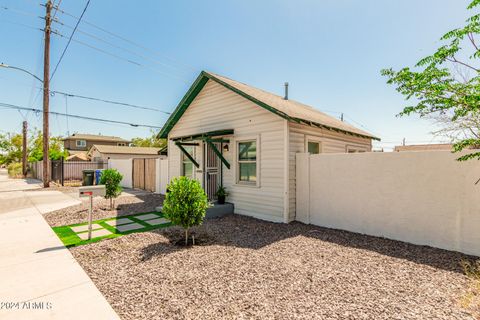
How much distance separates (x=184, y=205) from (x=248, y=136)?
3689 millimetres

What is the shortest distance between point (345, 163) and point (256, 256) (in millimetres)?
3691

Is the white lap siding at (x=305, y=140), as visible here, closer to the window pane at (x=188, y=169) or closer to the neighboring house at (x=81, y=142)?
the window pane at (x=188, y=169)

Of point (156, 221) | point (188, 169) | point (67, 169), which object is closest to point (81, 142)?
point (67, 169)

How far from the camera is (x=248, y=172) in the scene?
315 inches

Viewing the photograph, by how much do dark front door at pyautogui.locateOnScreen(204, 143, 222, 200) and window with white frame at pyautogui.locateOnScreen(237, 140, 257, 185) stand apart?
1.02 m

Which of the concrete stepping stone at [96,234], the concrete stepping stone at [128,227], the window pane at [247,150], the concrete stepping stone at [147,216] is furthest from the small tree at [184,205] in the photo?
the window pane at [247,150]

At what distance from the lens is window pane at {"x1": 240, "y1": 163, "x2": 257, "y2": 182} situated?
780 centimetres

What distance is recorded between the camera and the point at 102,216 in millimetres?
7715

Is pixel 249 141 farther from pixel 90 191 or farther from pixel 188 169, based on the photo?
pixel 90 191

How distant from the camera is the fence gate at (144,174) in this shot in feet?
47.5

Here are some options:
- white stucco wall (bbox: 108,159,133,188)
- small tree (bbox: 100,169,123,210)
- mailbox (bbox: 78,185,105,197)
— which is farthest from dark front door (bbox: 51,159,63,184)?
mailbox (bbox: 78,185,105,197)

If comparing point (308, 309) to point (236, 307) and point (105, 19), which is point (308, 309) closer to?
point (236, 307)

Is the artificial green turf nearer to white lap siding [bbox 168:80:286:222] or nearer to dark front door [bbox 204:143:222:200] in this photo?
dark front door [bbox 204:143:222:200]

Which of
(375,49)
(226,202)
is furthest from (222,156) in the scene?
(375,49)
